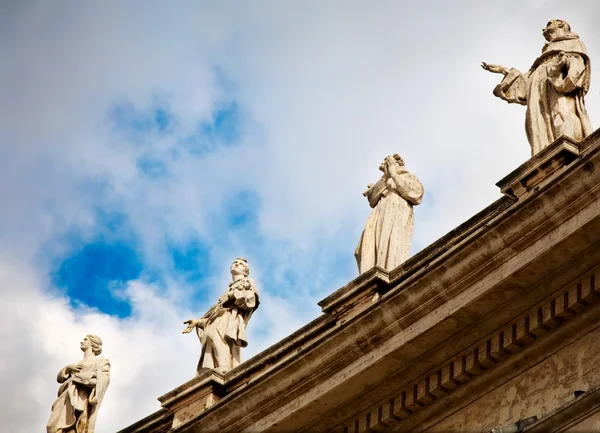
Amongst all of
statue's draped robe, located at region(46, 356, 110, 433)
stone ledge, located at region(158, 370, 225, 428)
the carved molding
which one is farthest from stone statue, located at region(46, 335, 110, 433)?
the carved molding

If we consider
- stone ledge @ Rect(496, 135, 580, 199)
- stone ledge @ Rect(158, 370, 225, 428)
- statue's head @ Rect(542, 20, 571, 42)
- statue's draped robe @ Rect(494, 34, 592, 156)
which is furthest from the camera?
stone ledge @ Rect(158, 370, 225, 428)

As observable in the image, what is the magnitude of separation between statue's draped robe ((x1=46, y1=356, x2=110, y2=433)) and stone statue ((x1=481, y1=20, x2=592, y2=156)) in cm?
687

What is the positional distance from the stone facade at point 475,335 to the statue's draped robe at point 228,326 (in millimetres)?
2099

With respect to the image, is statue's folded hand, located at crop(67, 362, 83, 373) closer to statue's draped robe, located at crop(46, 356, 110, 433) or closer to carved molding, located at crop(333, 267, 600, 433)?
statue's draped robe, located at crop(46, 356, 110, 433)

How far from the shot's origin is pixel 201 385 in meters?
17.6

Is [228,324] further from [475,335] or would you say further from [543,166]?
[543,166]

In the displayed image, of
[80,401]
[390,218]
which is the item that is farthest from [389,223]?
[80,401]

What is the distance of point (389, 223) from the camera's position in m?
17.4

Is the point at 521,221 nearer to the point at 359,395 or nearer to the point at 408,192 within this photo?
the point at 359,395

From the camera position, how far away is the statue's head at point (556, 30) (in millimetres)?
16828

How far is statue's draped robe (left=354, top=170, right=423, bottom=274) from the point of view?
17122 mm

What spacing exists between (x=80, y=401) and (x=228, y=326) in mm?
2565

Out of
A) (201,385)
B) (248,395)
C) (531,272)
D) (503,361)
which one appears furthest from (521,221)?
(201,385)

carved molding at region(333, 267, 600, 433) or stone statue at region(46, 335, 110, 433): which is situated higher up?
stone statue at region(46, 335, 110, 433)
